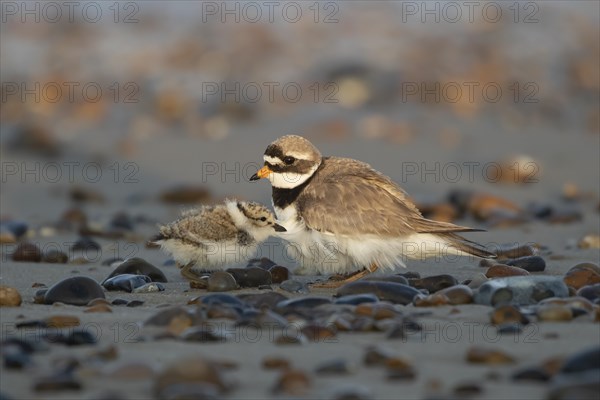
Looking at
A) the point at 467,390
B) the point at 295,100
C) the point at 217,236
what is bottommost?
the point at 467,390

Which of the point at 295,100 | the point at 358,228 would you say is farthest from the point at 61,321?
the point at 295,100

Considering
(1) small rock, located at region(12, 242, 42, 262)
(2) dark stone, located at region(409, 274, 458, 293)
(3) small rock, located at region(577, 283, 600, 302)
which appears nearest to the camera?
(3) small rock, located at region(577, 283, 600, 302)

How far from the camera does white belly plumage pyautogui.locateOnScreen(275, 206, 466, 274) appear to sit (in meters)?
5.66

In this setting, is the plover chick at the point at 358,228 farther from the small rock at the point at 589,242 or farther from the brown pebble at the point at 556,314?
the small rock at the point at 589,242

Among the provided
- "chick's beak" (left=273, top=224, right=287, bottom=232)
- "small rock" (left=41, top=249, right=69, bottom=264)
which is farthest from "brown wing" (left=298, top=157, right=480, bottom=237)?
"small rock" (left=41, top=249, right=69, bottom=264)

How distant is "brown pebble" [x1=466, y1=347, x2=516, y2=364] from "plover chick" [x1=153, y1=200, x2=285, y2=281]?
94.3 inches

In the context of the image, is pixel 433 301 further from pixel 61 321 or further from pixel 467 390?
pixel 61 321

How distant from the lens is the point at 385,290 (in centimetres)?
494

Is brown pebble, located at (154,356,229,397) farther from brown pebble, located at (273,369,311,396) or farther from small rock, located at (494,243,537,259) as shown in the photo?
small rock, located at (494,243,537,259)

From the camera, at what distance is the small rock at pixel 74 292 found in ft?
16.4

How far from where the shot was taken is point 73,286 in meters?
→ 5.05

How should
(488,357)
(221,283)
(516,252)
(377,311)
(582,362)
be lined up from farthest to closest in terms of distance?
(516,252)
(221,283)
(377,311)
(488,357)
(582,362)

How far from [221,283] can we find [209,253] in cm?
33

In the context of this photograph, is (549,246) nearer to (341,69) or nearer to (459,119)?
(459,119)
